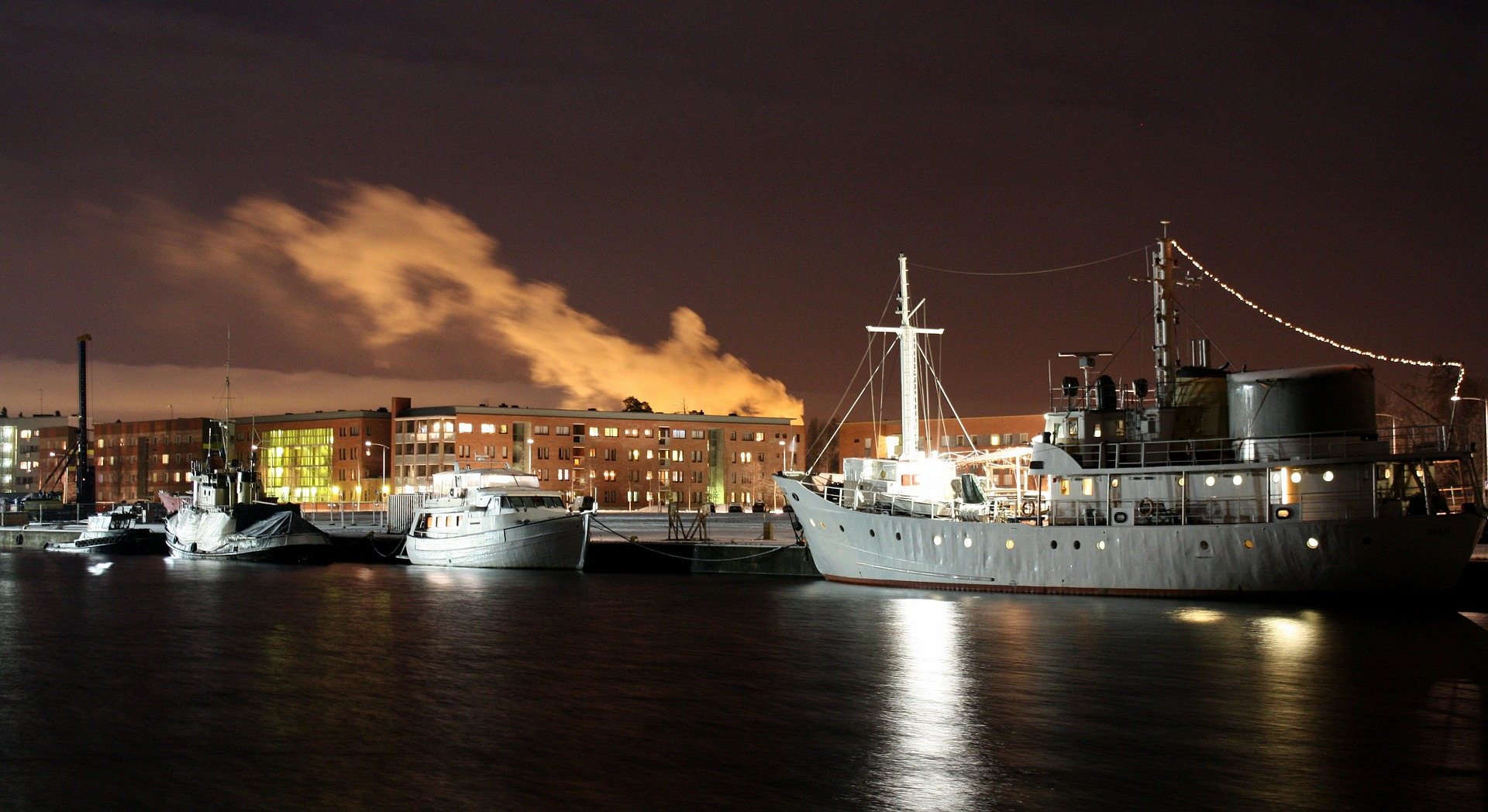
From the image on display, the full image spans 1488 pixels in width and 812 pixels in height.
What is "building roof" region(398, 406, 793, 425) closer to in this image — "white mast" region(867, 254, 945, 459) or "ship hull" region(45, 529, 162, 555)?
"ship hull" region(45, 529, 162, 555)

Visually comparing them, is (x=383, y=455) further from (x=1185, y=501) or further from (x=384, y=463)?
(x=1185, y=501)

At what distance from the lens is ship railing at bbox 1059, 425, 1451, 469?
41.2 m

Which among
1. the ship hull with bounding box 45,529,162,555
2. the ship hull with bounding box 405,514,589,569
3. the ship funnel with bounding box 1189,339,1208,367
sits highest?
the ship funnel with bounding box 1189,339,1208,367

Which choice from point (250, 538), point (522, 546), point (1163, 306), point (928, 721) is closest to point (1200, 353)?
point (1163, 306)

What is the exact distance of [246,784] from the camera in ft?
67.7

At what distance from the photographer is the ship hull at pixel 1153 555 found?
39438mm

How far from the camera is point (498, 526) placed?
6744cm

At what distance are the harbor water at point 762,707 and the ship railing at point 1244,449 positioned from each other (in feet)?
16.3

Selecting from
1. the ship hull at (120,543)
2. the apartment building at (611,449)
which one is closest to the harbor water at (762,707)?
the ship hull at (120,543)

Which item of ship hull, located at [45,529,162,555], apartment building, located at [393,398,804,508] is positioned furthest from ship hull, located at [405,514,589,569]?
apartment building, located at [393,398,804,508]

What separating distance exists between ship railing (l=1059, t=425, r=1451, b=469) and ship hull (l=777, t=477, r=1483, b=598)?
2.43 metres

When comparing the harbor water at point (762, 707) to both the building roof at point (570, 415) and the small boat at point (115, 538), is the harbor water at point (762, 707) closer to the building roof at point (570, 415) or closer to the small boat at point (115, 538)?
the small boat at point (115, 538)

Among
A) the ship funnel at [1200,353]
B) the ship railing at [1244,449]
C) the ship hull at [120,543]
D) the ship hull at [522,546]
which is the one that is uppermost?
the ship funnel at [1200,353]

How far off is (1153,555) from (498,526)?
118ft
